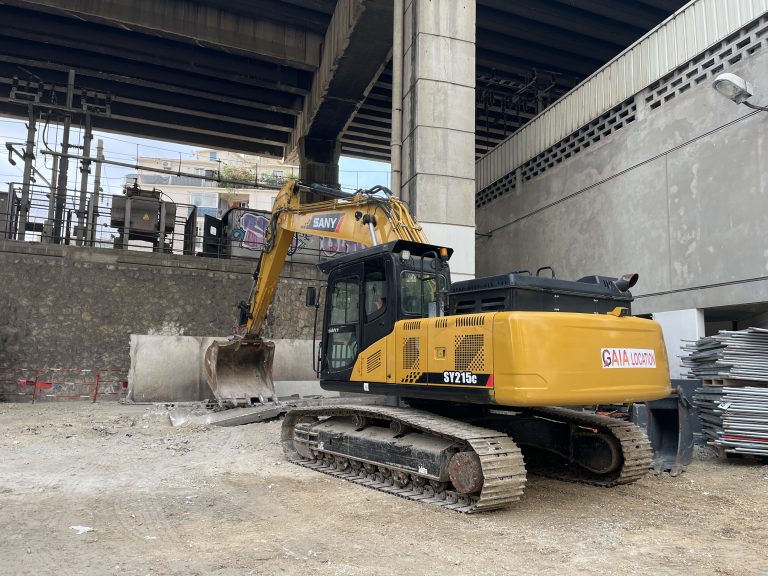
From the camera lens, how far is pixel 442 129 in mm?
13258

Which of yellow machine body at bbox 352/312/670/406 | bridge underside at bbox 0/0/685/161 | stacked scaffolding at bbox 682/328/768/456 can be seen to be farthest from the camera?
bridge underside at bbox 0/0/685/161

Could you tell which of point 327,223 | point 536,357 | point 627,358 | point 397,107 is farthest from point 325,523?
point 397,107

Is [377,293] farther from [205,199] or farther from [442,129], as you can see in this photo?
[205,199]

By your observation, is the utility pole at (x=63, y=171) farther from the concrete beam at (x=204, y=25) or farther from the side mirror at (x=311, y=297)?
the side mirror at (x=311, y=297)

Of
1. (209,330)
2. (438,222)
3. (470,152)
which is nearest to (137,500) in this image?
(438,222)

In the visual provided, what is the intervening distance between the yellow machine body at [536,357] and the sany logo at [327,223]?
134 inches

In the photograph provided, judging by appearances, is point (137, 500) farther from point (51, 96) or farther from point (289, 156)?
point (289, 156)

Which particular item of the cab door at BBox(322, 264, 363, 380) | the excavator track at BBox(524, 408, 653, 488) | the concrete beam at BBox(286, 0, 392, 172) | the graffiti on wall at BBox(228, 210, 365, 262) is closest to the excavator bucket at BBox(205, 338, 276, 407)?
the cab door at BBox(322, 264, 363, 380)

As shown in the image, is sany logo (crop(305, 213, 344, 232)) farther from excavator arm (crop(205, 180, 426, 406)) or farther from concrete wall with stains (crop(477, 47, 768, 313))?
concrete wall with stains (crop(477, 47, 768, 313))

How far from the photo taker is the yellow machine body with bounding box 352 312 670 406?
5406 mm

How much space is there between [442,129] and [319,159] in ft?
39.7

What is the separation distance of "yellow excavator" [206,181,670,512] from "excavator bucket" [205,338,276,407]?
370 centimetres

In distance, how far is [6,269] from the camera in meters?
15.3

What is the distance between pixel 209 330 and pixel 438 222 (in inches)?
304
